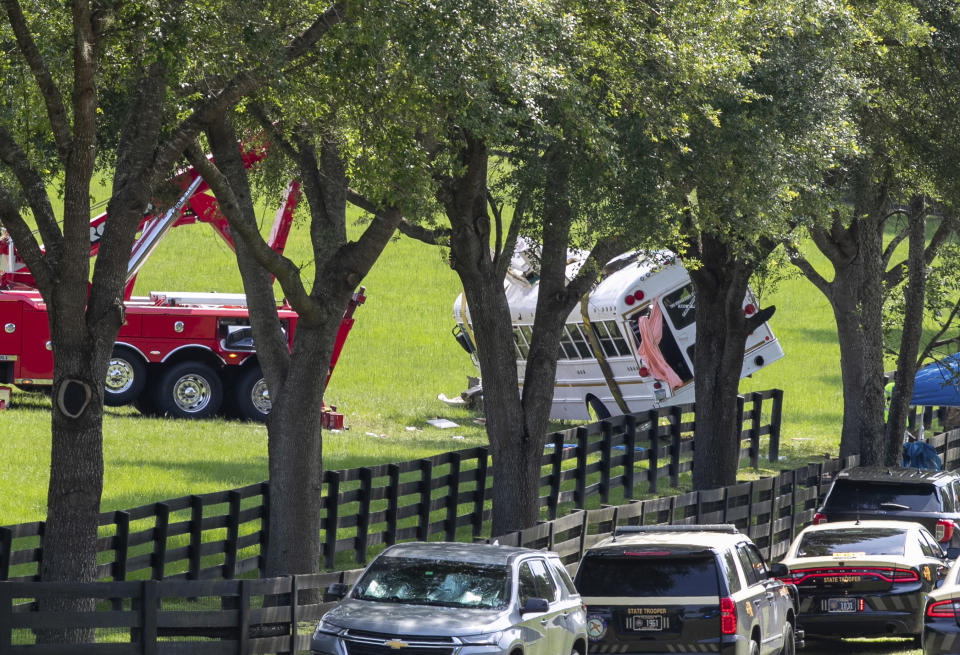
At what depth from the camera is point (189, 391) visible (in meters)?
26.7

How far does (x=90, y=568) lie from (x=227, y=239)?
12.3 m

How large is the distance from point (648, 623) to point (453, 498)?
7.29 m

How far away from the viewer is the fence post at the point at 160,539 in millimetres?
13844

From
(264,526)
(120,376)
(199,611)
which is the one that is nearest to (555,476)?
(264,526)

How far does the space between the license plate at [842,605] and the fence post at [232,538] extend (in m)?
6.59

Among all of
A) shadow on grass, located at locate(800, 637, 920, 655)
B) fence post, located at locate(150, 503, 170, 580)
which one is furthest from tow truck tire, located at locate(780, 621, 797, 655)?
fence post, located at locate(150, 503, 170, 580)

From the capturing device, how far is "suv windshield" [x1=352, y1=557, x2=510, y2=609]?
10344 millimetres

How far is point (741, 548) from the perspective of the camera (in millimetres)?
12102

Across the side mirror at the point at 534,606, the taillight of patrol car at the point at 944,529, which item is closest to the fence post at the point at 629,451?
the taillight of patrol car at the point at 944,529

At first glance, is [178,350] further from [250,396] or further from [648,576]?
[648,576]

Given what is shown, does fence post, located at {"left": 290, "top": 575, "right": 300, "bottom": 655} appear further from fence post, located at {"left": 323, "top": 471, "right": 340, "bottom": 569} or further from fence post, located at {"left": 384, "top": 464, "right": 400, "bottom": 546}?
fence post, located at {"left": 384, "top": 464, "right": 400, "bottom": 546}

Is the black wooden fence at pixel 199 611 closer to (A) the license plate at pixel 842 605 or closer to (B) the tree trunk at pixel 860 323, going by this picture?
(A) the license plate at pixel 842 605

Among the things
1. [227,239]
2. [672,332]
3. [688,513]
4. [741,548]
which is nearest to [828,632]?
[741,548]

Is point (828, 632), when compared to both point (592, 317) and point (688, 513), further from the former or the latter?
point (592, 317)
